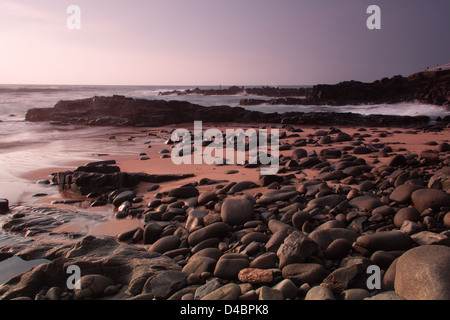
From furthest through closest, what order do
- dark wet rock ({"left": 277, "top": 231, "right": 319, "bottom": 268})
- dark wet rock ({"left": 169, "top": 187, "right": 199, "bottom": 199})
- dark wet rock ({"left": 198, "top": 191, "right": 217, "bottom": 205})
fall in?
dark wet rock ({"left": 169, "top": 187, "right": 199, "bottom": 199}) < dark wet rock ({"left": 198, "top": 191, "right": 217, "bottom": 205}) < dark wet rock ({"left": 277, "top": 231, "right": 319, "bottom": 268})

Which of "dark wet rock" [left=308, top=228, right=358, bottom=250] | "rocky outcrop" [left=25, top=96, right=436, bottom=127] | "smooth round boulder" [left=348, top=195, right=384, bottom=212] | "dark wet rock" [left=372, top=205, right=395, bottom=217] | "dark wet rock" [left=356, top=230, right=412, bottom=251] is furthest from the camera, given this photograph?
"rocky outcrop" [left=25, top=96, right=436, bottom=127]

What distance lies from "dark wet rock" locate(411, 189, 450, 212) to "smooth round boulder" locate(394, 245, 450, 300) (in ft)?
4.11

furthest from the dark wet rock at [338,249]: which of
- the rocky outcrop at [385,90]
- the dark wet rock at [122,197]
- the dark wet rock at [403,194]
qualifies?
the rocky outcrop at [385,90]

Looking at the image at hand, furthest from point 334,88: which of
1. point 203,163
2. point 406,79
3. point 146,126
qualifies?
point 203,163

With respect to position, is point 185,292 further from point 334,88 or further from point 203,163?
point 334,88

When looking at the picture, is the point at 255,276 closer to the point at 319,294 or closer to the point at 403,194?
the point at 319,294

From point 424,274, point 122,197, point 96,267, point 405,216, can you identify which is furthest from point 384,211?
point 122,197

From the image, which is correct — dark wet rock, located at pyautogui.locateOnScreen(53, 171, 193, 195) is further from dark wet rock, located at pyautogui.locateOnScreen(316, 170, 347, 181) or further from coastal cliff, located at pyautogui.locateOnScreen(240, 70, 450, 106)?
coastal cliff, located at pyautogui.locateOnScreen(240, 70, 450, 106)

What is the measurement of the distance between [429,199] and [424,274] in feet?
5.19

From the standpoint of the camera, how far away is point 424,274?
203 centimetres

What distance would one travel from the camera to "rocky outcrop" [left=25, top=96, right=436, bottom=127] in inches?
606

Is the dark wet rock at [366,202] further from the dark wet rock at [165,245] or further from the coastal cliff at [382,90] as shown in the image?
the coastal cliff at [382,90]

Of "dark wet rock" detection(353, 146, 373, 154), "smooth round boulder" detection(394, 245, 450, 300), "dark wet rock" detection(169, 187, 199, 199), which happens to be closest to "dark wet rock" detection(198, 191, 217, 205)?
"dark wet rock" detection(169, 187, 199, 199)
